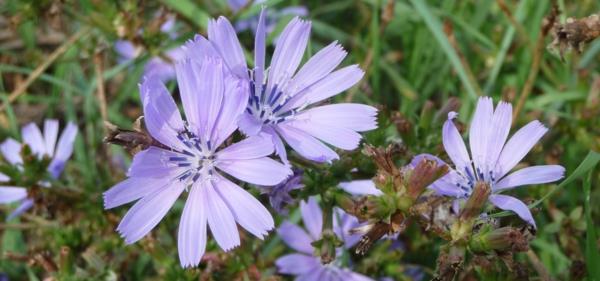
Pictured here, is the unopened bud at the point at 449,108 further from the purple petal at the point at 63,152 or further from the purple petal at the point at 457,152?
the purple petal at the point at 63,152

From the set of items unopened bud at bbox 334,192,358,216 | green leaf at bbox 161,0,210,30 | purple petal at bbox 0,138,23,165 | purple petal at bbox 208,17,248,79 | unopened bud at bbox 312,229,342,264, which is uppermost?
green leaf at bbox 161,0,210,30

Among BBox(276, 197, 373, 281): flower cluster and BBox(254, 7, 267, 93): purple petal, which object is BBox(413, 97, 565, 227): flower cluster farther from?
BBox(276, 197, 373, 281): flower cluster

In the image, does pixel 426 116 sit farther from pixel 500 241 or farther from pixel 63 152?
pixel 63 152

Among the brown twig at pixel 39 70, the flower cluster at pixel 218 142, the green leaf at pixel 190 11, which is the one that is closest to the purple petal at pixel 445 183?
the flower cluster at pixel 218 142

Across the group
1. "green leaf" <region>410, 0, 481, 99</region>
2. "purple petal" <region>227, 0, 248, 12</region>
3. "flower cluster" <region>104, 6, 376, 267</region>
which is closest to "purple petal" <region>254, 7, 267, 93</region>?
"flower cluster" <region>104, 6, 376, 267</region>

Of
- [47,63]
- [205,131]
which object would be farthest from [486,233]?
[47,63]
